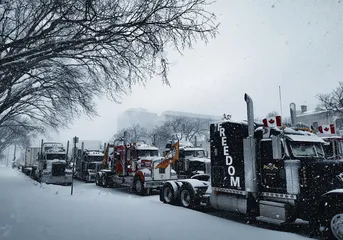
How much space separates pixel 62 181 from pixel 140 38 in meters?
16.5

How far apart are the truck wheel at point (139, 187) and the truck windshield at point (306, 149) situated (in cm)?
874

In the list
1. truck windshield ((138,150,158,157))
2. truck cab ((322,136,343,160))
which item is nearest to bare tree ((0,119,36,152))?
truck windshield ((138,150,158,157))

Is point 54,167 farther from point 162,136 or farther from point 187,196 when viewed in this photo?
point 162,136

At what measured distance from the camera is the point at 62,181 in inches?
787

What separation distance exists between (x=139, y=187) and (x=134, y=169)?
5.01 ft

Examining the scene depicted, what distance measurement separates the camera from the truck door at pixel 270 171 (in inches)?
283

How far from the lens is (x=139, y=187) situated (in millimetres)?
14305

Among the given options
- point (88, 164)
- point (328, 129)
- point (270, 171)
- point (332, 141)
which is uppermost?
point (328, 129)

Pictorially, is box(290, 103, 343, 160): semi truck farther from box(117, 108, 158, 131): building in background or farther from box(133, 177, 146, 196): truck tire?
box(117, 108, 158, 131): building in background

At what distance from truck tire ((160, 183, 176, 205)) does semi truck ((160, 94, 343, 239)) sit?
4.21ft

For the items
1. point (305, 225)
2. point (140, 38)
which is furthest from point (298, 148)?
point (140, 38)

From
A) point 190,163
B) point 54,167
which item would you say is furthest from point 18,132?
point 190,163

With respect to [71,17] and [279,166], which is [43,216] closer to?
[71,17]

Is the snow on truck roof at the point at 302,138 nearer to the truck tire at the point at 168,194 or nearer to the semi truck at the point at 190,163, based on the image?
the truck tire at the point at 168,194
